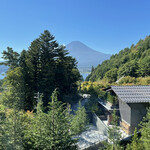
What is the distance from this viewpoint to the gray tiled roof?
8.45m

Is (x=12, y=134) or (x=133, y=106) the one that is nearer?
(x=12, y=134)

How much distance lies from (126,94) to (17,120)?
805 centimetres

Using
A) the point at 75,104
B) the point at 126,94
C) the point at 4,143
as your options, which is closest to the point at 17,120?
the point at 4,143

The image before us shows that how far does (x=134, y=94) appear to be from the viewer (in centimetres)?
910

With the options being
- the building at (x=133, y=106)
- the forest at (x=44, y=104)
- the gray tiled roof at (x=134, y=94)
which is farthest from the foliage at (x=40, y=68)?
the building at (x=133, y=106)

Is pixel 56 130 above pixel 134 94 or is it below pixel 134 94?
below

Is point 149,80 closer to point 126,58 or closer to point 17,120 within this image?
point 17,120

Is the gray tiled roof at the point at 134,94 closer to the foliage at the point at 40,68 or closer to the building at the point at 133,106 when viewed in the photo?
the building at the point at 133,106

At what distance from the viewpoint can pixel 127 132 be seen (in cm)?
884

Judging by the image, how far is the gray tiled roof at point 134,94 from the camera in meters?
8.45

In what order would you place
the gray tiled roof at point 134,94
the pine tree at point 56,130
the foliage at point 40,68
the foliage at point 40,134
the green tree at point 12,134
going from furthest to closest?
the foliage at point 40,68 < the gray tiled roof at point 134,94 < the pine tree at point 56,130 < the foliage at point 40,134 < the green tree at point 12,134

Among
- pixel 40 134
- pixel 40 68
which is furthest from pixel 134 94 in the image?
pixel 40 68

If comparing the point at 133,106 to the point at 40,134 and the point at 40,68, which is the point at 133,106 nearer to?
the point at 40,134

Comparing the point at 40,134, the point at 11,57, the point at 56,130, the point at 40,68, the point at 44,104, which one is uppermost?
the point at 11,57
